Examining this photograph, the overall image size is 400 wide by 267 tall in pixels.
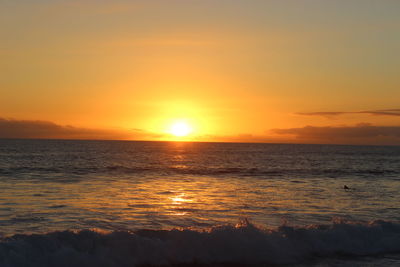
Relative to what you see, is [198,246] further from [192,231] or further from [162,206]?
[162,206]

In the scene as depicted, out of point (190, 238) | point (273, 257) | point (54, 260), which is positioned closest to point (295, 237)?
point (273, 257)

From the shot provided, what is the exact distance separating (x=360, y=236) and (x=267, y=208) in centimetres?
663

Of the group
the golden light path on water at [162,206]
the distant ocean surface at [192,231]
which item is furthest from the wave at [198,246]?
the golden light path on water at [162,206]

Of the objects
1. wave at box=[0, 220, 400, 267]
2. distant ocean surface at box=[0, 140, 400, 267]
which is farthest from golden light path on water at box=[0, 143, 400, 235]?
wave at box=[0, 220, 400, 267]

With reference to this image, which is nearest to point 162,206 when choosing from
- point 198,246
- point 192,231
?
point 192,231

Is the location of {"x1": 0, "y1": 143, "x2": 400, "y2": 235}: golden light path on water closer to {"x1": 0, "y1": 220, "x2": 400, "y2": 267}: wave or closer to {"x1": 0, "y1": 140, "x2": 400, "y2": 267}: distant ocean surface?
{"x1": 0, "y1": 140, "x2": 400, "y2": 267}: distant ocean surface

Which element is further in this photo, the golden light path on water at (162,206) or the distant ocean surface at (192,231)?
the golden light path on water at (162,206)

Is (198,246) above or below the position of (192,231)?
below

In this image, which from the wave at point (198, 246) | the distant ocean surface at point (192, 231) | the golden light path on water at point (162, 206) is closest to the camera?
the wave at point (198, 246)

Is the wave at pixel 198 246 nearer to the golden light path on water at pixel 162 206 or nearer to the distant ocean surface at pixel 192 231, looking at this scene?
the distant ocean surface at pixel 192 231

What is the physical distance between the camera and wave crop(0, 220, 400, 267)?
39.4 ft

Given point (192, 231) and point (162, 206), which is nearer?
point (192, 231)

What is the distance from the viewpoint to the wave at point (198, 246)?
12.0 m

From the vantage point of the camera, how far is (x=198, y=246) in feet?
43.4
